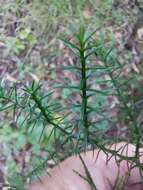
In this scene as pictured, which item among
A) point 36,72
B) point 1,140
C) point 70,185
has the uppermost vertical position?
point 36,72

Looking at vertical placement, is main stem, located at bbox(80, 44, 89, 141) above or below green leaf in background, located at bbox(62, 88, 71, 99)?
below

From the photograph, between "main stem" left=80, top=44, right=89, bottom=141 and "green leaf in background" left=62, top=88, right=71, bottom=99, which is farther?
"green leaf in background" left=62, top=88, right=71, bottom=99

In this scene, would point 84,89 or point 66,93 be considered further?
point 66,93

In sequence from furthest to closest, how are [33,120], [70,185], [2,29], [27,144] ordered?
[2,29] < [27,144] < [70,185] < [33,120]

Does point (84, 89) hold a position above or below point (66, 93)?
below

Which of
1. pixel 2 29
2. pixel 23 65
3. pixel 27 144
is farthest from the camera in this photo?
pixel 2 29

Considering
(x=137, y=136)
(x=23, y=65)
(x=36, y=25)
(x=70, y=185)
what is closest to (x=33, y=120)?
(x=137, y=136)

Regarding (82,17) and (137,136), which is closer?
(137,136)

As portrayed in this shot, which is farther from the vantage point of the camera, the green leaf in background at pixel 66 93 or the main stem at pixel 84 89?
the green leaf in background at pixel 66 93

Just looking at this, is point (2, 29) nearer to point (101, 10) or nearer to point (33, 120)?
point (101, 10)

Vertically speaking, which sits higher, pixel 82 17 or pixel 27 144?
pixel 82 17

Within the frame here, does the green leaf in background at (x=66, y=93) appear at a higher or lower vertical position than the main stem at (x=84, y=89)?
higher
